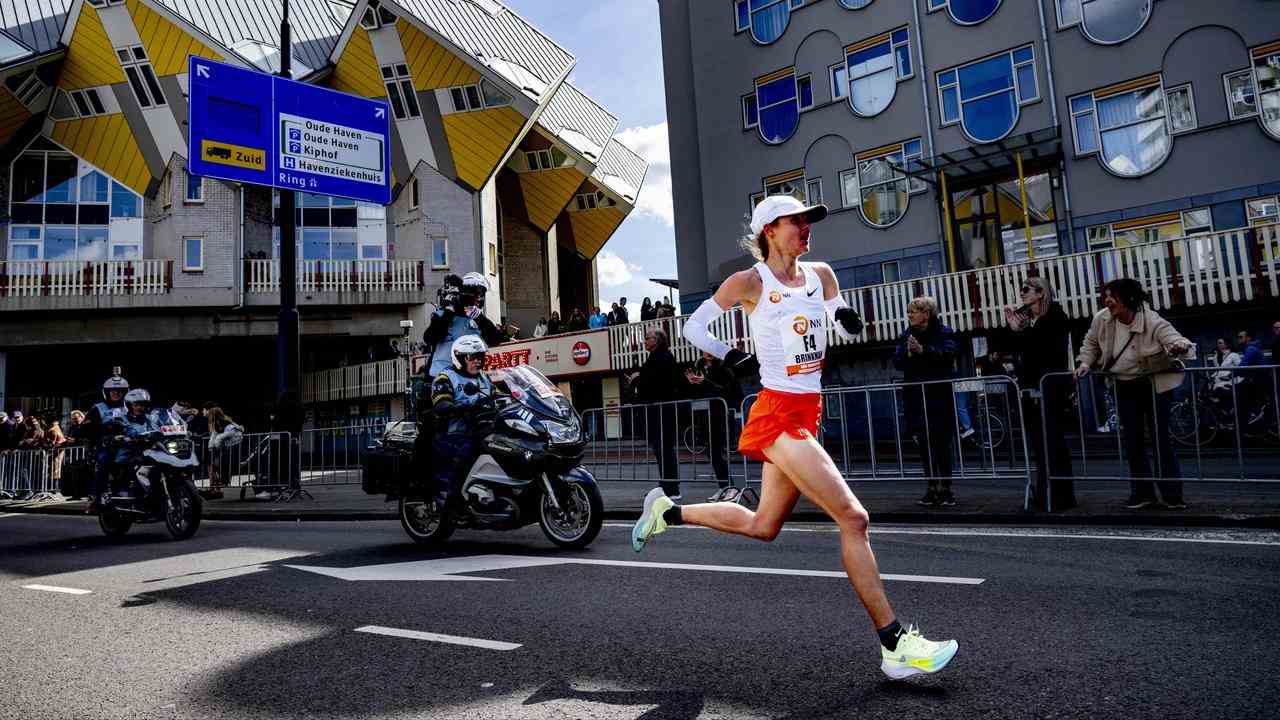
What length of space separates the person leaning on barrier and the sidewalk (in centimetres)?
31

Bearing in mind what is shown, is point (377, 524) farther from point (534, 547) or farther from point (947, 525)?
point (947, 525)

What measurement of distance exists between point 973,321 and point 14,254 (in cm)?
3535

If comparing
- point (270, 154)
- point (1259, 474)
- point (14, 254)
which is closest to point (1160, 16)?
point (1259, 474)

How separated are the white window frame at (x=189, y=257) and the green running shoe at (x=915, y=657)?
34.8 m

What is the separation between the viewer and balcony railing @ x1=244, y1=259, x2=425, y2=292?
105ft

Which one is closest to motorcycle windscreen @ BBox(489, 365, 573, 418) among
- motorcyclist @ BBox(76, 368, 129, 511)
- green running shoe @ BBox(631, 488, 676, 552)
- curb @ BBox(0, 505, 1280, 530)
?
curb @ BBox(0, 505, 1280, 530)

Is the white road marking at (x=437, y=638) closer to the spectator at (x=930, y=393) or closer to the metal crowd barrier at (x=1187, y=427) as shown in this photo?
the spectator at (x=930, y=393)

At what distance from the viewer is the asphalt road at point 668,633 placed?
2965 millimetres

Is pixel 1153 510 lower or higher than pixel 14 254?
lower

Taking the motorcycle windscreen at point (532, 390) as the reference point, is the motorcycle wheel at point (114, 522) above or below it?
below

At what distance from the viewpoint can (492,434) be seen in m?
6.86

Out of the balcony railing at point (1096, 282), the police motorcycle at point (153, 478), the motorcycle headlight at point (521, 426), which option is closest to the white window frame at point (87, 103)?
the balcony railing at point (1096, 282)

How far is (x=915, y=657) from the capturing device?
→ 9.96ft

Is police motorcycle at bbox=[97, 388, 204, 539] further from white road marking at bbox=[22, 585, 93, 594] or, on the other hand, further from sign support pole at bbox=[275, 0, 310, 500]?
sign support pole at bbox=[275, 0, 310, 500]
